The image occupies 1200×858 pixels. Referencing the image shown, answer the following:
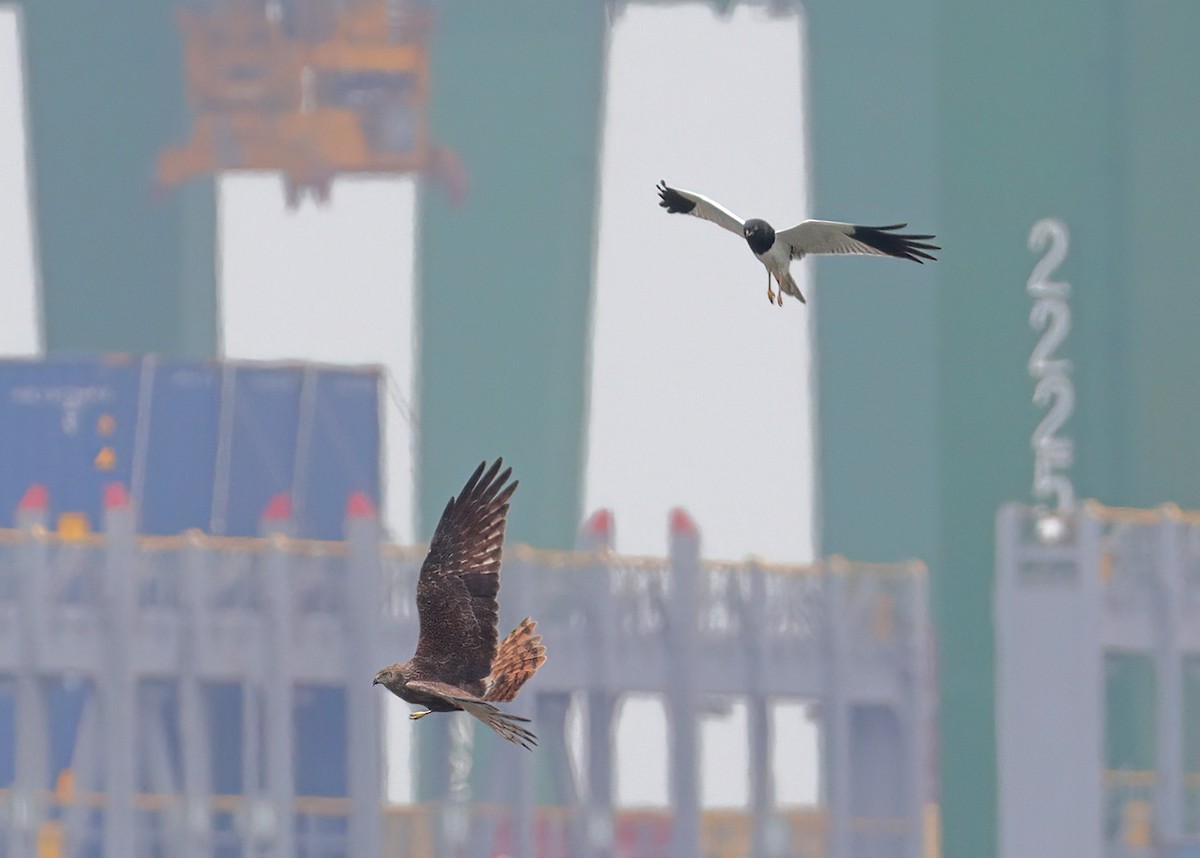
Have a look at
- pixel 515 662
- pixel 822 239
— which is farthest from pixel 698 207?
pixel 515 662

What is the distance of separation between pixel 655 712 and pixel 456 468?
1998cm

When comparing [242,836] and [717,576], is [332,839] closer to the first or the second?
[242,836]

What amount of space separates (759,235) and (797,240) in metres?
0.42

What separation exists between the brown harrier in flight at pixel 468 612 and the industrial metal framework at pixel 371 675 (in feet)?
145

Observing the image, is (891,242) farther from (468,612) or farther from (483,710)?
(483,710)

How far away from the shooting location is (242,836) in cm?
6091

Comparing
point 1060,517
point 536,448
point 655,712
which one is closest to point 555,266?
point 536,448

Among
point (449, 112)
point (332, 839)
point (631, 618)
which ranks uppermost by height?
point (449, 112)

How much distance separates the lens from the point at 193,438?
7488 centimetres

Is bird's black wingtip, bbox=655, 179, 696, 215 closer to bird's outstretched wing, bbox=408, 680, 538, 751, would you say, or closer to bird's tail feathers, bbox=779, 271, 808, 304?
bird's tail feathers, bbox=779, 271, 808, 304

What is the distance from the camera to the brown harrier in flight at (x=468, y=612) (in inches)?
551

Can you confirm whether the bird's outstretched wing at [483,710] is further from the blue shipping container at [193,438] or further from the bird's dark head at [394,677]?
the blue shipping container at [193,438]

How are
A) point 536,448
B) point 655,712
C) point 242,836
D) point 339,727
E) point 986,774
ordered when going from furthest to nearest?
point 655,712
point 536,448
point 986,774
point 339,727
point 242,836

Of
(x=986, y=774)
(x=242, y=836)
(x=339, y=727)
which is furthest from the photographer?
(x=986, y=774)
